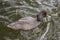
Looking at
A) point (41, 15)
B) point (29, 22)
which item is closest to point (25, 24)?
point (29, 22)

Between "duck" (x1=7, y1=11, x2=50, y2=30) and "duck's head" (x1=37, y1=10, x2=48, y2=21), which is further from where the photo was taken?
"duck's head" (x1=37, y1=10, x2=48, y2=21)

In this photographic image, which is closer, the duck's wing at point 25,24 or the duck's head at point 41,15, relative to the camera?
the duck's wing at point 25,24

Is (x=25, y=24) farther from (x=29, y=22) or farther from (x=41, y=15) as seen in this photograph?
(x=41, y=15)

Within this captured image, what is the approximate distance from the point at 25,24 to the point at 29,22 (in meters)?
0.06

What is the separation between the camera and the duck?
2074mm

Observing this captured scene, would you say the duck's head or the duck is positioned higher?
the duck's head

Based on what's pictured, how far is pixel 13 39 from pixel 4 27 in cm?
19

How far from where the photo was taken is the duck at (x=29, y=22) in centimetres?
207

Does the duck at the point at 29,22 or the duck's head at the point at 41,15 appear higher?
the duck's head at the point at 41,15

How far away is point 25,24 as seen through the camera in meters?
2.10

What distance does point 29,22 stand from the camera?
2.15 m

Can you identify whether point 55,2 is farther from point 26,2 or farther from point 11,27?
point 11,27

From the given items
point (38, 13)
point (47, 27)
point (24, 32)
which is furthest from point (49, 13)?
point (24, 32)

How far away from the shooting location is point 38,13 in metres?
2.30
